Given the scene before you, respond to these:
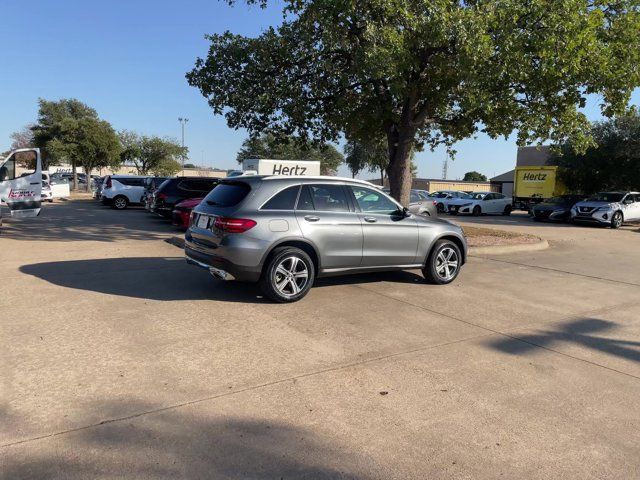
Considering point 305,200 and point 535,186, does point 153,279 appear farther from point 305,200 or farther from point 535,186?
point 535,186

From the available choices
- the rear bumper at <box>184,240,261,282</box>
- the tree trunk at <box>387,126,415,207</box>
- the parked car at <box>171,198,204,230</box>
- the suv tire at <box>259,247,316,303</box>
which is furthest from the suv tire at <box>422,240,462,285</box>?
the parked car at <box>171,198,204,230</box>

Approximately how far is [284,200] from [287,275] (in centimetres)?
102

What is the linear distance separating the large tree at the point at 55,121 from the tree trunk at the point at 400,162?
30000 mm

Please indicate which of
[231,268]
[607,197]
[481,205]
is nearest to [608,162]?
[481,205]

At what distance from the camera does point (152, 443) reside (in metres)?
3.28

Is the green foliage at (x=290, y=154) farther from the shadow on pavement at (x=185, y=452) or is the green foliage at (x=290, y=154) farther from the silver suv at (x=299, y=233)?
the shadow on pavement at (x=185, y=452)

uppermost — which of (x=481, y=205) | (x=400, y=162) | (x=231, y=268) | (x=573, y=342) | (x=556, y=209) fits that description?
(x=400, y=162)

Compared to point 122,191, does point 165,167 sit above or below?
above

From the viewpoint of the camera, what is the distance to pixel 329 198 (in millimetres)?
7359

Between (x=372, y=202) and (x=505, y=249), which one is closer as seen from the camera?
(x=372, y=202)

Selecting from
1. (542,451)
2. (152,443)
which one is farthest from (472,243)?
(152,443)

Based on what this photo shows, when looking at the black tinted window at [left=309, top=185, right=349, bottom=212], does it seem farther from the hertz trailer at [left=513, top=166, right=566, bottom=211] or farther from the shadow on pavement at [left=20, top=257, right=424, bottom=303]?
the hertz trailer at [left=513, top=166, right=566, bottom=211]

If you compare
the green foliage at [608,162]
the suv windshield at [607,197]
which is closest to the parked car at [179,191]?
the suv windshield at [607,197]

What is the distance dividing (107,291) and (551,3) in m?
10.9
